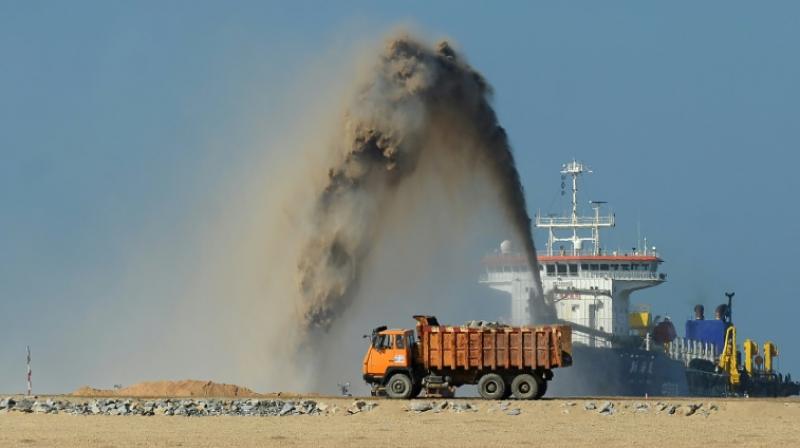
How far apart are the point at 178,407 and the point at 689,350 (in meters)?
53.3

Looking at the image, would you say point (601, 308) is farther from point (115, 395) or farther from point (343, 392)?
point (115, 395)

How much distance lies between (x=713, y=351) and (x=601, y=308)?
1401 cm

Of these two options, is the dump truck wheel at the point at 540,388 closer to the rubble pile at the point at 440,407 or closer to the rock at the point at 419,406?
the rubble pile at the point at 440,407

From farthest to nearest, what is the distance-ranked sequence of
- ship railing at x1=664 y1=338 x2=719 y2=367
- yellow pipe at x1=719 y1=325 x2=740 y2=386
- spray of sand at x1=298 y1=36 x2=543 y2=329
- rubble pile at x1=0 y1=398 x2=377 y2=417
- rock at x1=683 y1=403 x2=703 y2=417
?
ship railing at x1=664 y1=338 x2=719 y2=367, yellow pipe at x1=719 y1=325 x2=740 y2=386, spray of sand at x1=298 y1=36 x2=543 y2=329, rock at x1=683 y1=403 x2=703 y2=417, rubble pile at x1=0 y1=398 x2=377 y2=417

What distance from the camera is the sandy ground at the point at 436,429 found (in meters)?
29.3

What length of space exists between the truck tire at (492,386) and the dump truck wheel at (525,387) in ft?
1.09

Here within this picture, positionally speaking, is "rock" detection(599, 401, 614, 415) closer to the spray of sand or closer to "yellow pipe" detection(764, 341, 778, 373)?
→ the spray of sand

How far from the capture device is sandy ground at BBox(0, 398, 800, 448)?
29.3 m

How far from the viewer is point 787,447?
93.4 feet

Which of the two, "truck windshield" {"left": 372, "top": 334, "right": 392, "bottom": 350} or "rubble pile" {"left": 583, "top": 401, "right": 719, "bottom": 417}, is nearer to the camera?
"rubble pile" {"left": 583, "top": 401, "right": 719, "bottom": 417}

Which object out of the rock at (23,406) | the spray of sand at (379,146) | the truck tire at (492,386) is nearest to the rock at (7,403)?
the rock at (23,406)

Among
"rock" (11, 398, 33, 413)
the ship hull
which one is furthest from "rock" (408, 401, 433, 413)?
the ship hull

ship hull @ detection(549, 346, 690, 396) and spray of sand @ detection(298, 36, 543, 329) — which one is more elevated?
spray of sand @ detection(298, 36, 543, 329)

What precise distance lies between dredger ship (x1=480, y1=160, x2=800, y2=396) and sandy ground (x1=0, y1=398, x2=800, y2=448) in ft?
105
